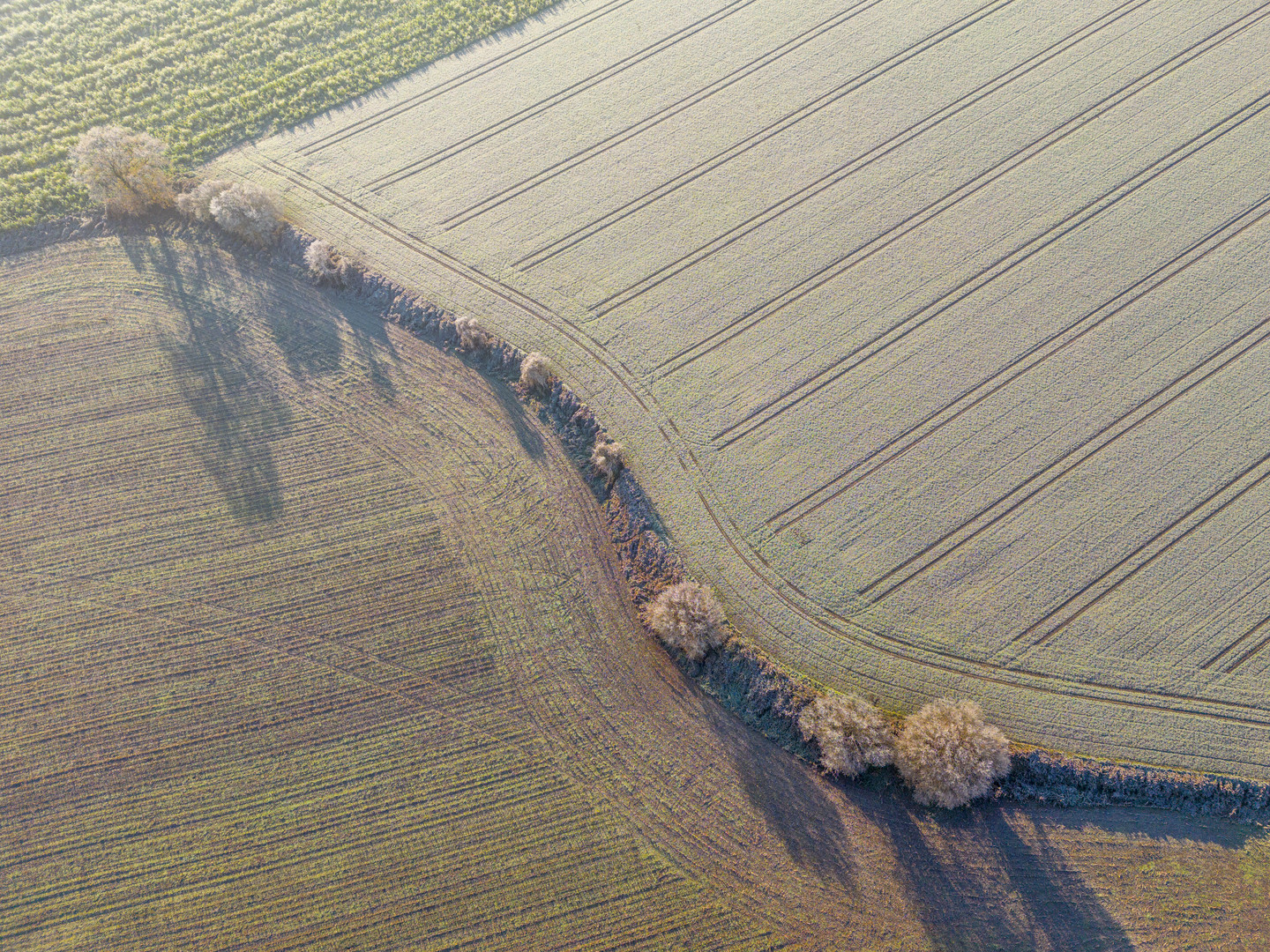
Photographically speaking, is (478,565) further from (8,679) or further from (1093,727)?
(1093,727)

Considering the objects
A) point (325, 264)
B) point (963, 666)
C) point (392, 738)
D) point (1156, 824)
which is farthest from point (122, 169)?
point (1156, 824)

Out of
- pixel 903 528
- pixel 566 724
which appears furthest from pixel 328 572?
pixel 903 528

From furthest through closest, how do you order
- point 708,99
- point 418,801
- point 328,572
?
point 708,99 → point 328,572 → point 418,801

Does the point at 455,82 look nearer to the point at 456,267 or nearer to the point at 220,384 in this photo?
the point at 456,267

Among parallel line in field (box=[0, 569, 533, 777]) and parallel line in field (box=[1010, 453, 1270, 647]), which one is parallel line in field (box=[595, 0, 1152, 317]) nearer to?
parallel line in field (box=[0, 569, 533, 777])

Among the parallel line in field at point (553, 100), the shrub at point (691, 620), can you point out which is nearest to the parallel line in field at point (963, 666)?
the shrub at point (691, 620)

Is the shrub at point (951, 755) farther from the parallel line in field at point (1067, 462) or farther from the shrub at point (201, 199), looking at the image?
the shrub at point (201, 199)
